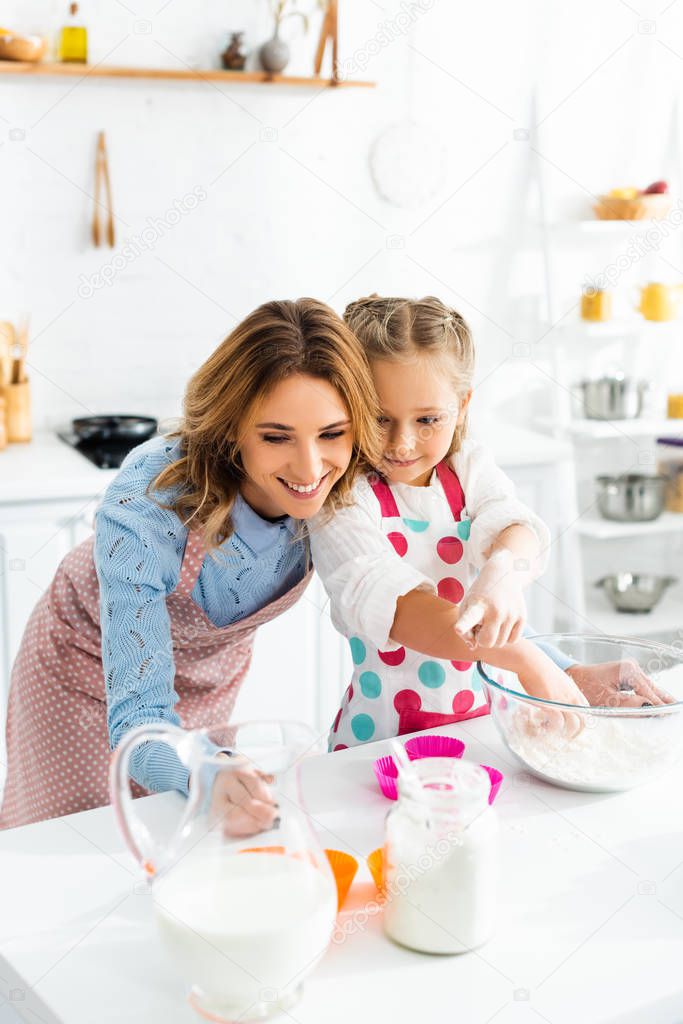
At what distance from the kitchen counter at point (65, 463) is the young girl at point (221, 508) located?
2.83 ft

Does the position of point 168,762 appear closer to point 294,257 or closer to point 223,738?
point 223,738

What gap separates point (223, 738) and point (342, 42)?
2.53 meters

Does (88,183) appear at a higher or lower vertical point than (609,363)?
higher

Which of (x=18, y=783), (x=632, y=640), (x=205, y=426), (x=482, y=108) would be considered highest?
(x=482, y=108)

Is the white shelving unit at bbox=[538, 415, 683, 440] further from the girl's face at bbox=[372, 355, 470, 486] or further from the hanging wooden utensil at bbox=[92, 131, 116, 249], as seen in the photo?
the girl's face at bbox=[372, 355, 470, 486]

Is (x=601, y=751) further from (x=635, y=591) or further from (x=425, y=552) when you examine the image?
(x=635, y=591)

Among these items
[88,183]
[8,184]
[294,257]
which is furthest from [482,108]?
[8,184]

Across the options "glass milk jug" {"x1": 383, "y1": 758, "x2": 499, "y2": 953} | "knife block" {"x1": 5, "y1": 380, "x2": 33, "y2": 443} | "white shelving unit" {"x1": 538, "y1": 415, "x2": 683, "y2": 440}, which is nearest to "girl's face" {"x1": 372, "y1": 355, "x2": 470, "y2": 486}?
"glass milk jug" {"x1": 383, "y1": 758, "x2": 499, "y2": 953}

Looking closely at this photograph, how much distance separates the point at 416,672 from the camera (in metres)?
1.34

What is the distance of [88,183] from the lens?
2.76 m

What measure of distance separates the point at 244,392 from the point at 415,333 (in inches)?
9.3

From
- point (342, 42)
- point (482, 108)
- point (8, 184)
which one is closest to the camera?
point (8, 184)

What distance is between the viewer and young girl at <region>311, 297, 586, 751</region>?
115 centimetres

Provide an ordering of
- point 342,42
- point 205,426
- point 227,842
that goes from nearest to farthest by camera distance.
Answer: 1. point 227,842
2. point 205,426
3. point 342,42
